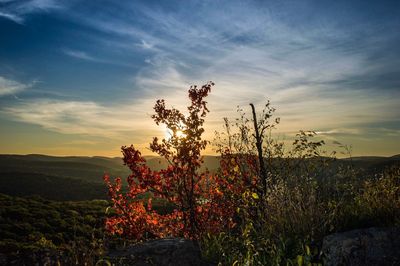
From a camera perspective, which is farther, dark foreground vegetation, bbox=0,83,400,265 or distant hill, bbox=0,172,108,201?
distant hill, bbox=0,172,108,201

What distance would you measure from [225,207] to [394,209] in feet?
14.9

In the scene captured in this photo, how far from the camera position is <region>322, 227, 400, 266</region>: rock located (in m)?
4.59

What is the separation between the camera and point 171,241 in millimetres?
6215

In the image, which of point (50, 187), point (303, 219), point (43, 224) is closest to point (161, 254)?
point (303, 219)

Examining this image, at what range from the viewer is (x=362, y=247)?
4.62m

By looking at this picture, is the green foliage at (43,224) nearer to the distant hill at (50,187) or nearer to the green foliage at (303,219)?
the green foliage at (303,219)

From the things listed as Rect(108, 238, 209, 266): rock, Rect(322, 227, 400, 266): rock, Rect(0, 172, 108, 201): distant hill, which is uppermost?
Rect(322, 227, 400, 266): rock

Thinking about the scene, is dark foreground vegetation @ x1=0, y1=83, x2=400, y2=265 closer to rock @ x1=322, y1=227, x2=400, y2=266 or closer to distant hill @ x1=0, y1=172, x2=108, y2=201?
rock @ x1=322, y1=227, x2=400, y2=266

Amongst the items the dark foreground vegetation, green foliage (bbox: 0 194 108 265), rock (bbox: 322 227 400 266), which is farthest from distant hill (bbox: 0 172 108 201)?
rock (bbox: 322 227 400 266)

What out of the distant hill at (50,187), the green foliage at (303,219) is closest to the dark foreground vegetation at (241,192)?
the green foliage at (303,219)

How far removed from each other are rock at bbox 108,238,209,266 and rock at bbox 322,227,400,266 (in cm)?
215

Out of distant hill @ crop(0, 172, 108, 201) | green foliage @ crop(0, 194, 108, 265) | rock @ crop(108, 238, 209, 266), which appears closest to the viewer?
rock @ crop(108, 238, 209, 266)

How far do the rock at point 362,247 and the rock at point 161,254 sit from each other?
7.04ft

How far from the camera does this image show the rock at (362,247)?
459cm
